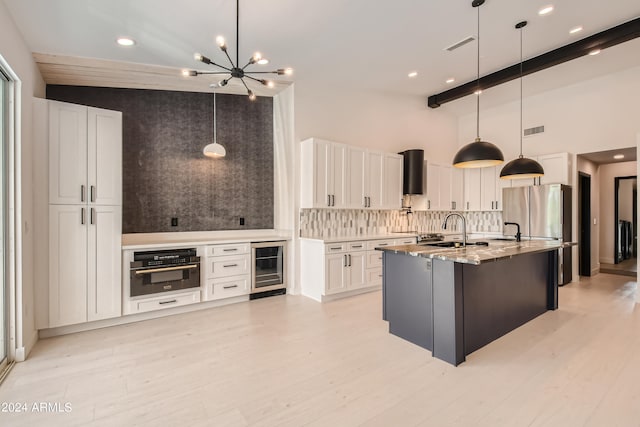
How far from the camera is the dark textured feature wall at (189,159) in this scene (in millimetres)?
4176

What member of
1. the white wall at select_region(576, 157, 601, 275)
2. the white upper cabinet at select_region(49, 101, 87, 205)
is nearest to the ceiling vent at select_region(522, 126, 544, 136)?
the white wall at select_region(576, 157, 601, 275)

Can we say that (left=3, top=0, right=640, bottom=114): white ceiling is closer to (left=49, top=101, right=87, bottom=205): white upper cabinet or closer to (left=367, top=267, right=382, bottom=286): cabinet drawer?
(left=49, top=101, right=87, bottom=205): white upper cabinet

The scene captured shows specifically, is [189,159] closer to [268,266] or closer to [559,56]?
[268,266]

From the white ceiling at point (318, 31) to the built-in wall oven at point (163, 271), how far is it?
233 centimetres

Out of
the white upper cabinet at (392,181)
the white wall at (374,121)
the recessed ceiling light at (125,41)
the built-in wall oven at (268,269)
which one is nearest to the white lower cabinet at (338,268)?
the built-in wall oven at (268,269)

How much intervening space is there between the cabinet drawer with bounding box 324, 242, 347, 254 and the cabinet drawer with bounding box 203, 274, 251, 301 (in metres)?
1.18

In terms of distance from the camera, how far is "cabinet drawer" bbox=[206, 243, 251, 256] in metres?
4.12

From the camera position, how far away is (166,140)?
173 inches

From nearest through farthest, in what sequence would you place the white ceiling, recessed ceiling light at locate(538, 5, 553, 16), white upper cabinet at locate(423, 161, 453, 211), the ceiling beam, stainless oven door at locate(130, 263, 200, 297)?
1. the white ceiling
2. recessed ceiling light at locate(538, 5, 553, 16)
3. stainless oven door at locate(130, 263, 200, 297)
4. the ceiling beam
5. white upper cabinet at locate(423, 161, 453, 211)

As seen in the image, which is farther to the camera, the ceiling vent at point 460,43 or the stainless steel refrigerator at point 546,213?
the stainless steel refrigerator at point 546,213

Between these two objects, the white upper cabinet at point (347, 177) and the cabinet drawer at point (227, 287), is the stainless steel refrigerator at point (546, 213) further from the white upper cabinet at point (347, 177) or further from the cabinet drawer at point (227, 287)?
the cabinet drawer at point (227, 287)

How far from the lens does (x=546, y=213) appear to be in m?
5.39

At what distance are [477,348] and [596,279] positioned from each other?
4695 mm

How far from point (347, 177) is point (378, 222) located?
4.23ft
